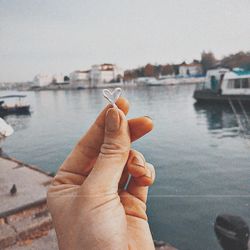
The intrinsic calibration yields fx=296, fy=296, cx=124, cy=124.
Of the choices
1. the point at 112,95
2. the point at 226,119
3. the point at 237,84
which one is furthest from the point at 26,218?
the point at 237,84

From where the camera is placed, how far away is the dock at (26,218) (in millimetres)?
5848

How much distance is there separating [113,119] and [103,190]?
45 cm

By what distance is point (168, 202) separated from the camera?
11023 mm

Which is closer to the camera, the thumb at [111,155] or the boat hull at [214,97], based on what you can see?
the thumb at [111,155]

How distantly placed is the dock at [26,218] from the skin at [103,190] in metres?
4.14

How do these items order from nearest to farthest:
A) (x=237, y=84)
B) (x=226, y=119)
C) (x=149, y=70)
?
(x=226, y=119), (x=237, y=84), (x=149, y=70)

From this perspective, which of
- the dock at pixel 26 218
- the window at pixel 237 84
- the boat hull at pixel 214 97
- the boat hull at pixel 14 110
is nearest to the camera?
the dock at pixel 26 218

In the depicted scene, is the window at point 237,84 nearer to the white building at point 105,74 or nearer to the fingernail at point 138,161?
the fingernail at point 138,161

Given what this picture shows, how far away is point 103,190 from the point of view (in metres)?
1.85

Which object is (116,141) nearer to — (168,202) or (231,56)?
(168,202)

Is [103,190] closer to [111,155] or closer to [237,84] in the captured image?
[111,155]

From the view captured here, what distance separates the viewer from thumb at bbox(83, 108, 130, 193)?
1851 millimetres

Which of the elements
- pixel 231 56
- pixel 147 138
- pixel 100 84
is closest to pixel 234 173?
pixel 147 138

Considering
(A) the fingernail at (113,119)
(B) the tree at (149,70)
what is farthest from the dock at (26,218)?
(B) the tree at (149,70)
